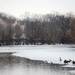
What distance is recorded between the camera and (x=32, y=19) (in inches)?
5192

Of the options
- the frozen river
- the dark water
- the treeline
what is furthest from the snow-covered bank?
the treeline

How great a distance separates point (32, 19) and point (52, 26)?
17879 mm

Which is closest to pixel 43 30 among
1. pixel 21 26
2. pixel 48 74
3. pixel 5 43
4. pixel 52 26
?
pixel 52 26

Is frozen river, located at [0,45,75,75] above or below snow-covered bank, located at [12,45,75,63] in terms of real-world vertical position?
above

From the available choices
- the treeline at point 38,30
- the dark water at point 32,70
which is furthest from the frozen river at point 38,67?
the treeline at point 38,30

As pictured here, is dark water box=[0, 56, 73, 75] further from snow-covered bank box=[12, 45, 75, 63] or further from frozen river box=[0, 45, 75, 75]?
A: snow-covered bank box=[12, 45, 75, 63]

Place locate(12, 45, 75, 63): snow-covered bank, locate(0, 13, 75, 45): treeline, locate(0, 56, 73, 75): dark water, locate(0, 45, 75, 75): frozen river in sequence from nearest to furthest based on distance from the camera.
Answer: locate(0, 56, 73, 75): dark water
locate(0, 45, 75, 75): frozen river
locate(12, 45, 75, 63): snow-covered bank
locate(0, 13, 75, 45): treeline

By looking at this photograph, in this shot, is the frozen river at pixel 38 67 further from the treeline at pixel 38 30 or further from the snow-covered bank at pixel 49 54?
the treeline at pixel 38 30

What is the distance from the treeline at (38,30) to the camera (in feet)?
318

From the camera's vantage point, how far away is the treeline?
97.0m

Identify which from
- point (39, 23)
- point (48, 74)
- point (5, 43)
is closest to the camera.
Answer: point (48, 74)

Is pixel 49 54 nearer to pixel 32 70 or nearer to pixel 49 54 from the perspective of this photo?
pixel 49 54

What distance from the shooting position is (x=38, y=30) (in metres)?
116

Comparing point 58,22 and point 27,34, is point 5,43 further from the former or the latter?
point 58,22
